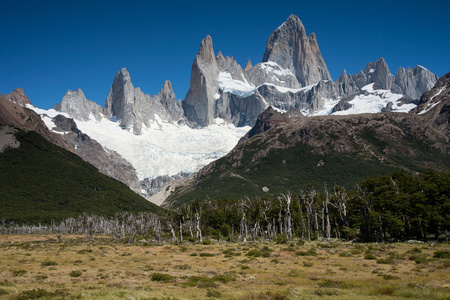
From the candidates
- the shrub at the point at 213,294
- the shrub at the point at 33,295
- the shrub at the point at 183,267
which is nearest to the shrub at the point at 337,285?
the shrub at the point at 213,294

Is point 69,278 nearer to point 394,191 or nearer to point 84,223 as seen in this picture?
point 394,191

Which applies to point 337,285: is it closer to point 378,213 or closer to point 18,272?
point 18,272

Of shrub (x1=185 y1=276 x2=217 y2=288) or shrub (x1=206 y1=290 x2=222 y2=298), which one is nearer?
shrub (x1=206 y1=290 x2=222 y2=298)

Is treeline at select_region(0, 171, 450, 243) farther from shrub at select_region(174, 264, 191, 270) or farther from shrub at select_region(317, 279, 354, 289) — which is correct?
shrub at select_region(317, 279, 354, 289)

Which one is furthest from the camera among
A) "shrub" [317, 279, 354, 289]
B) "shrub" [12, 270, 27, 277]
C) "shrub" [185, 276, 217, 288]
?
"shrub" [12, 270, 27, 277]

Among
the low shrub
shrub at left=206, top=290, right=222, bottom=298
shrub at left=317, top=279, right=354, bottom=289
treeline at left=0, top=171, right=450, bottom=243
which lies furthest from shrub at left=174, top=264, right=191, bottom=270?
treeline at left=0, top=171, right=450, bottom=243

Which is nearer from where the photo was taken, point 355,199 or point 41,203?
point 355,199

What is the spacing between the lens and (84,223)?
17225cm

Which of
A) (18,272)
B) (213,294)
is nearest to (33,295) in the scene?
(213,294)

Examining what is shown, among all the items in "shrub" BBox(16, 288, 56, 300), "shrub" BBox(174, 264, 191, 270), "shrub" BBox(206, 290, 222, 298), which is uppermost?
"shrub" BBox(16, 288, 56, 300)

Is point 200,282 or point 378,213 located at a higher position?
point 378,213

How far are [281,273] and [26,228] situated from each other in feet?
509

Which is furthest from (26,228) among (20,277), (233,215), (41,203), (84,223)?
(20,277)

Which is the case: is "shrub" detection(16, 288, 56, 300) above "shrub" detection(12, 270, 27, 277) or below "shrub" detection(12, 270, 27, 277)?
above
